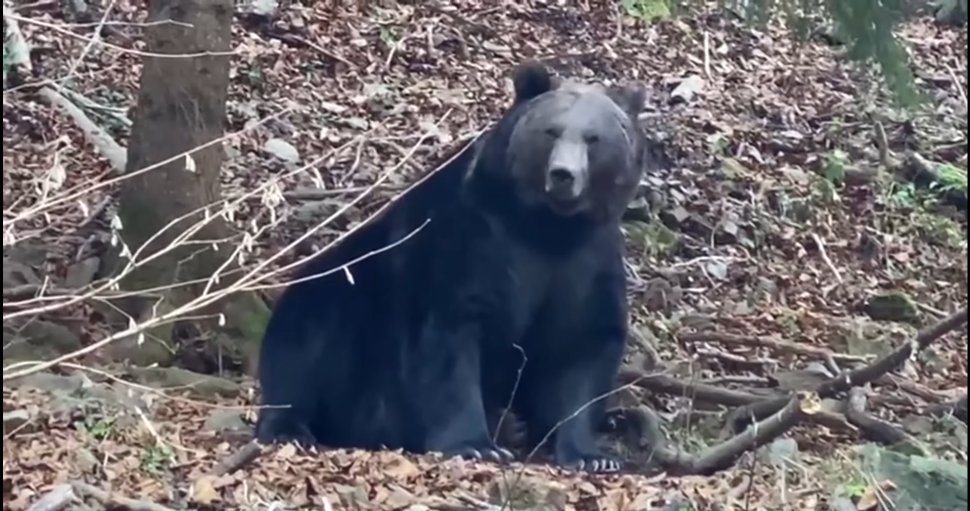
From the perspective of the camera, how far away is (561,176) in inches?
245

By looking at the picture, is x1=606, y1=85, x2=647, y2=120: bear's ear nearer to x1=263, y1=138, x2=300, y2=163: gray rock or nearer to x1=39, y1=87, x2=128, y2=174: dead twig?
x1=39, y1=87, x2=128, y2=174: dead twig

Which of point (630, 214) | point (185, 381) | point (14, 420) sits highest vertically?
point (14, 420)

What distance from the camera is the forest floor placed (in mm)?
5539

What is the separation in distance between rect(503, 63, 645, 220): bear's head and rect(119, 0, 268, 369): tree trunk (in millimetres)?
1391

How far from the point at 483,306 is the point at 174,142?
161 centimetres

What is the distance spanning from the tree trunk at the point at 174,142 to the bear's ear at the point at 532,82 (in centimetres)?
135

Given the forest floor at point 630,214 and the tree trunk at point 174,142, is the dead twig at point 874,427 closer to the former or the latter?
→ the forest floor at point 630,214

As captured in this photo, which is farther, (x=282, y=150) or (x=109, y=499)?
(x=282, y=150)

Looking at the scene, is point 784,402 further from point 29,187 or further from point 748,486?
point 29,187

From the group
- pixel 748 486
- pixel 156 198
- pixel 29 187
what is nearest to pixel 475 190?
pixel 156 198

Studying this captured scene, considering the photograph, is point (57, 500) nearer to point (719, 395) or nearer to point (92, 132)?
point (719, 395)

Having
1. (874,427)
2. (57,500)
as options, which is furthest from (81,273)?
(874,427)

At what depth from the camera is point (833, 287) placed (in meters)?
Result: 9.34

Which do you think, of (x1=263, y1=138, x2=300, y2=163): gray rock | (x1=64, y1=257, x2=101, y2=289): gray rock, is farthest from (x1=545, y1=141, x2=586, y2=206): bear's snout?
(x1=263, y1=138, x2=300, y2=163): gray rock
